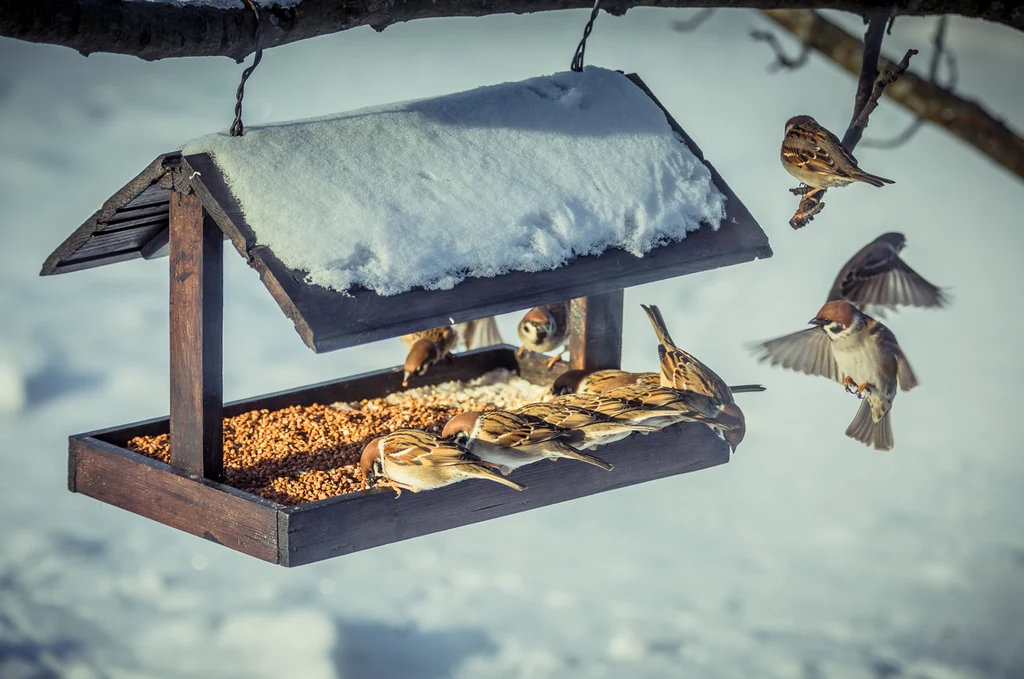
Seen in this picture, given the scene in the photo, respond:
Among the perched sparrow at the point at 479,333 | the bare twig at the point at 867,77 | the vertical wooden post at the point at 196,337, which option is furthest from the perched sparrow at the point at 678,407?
the perched sparrow at the point at 479,333

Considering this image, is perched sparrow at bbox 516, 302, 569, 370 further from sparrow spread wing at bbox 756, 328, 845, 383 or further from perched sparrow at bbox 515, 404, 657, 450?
perched sparrow at bbox 515, 404, 657, 450

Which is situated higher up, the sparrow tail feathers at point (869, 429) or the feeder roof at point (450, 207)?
the feeder roof at point (450, 207)

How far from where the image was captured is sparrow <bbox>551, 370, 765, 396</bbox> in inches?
124

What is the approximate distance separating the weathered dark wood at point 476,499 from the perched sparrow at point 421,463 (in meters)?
0.05

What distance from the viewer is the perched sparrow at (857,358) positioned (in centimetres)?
327

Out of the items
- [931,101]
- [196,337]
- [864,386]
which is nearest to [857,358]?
[864,386]

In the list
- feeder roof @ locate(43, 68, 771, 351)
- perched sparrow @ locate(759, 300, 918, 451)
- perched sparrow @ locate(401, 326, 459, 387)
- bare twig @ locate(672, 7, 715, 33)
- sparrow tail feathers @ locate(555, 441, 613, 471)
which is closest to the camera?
feeder roof @ locate(43, 68, 771, 351)

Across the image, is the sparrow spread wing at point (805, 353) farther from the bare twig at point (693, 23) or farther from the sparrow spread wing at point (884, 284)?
the bare twig at point (693, 23)

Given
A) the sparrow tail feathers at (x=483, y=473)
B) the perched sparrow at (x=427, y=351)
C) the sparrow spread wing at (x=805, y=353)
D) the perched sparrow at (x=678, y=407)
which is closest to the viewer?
the sparrow tail feathers at (x=483, y=473)

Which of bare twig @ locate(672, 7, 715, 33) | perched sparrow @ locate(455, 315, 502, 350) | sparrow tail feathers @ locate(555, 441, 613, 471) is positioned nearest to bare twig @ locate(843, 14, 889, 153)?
sparrow tail feathers @ locate(555, 441, 613, 471)

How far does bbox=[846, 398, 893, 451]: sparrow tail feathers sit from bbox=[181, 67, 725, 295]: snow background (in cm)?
81

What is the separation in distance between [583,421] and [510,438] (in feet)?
0.71

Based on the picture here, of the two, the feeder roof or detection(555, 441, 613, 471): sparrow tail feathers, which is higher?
the feeder roof

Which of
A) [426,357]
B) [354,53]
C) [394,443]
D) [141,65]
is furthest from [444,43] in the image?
[394,443]
